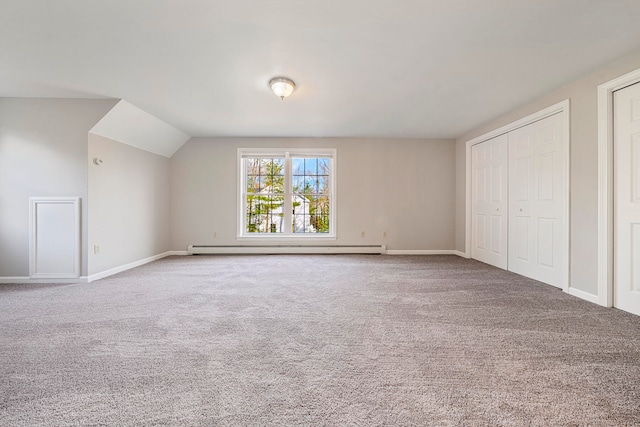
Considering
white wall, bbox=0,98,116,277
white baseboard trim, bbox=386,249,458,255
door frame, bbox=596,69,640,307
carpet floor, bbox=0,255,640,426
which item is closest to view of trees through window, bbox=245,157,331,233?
white baseboard trim, bbox=386,249,458,255

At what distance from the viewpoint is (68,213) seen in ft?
11.8

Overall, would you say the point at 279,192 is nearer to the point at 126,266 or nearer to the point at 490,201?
the point at 126,266

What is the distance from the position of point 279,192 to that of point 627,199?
5.00 metres

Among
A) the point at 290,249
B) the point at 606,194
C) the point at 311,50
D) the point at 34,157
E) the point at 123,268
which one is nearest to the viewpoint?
the point at 311,50

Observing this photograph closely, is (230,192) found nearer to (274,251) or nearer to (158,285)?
(274,251)

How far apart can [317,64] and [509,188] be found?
3473mm

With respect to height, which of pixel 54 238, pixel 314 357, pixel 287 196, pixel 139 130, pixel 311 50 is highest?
pixel 311 50

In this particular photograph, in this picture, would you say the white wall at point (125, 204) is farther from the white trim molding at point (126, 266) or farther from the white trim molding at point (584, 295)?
the white trim molding at point (584, 295)

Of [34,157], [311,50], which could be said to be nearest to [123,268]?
[34,157]

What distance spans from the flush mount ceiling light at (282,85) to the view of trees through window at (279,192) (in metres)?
2.76

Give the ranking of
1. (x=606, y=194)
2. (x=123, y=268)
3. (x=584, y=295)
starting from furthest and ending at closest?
(x=123, y=268) → (x=584, y=295) → (x=606, y=194)

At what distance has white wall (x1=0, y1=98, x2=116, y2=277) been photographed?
354 cm

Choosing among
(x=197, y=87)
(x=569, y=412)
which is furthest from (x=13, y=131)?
(x=569, y=412)

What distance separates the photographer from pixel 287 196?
5.87 m
